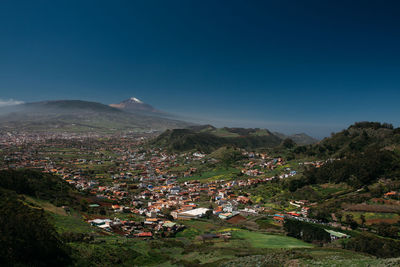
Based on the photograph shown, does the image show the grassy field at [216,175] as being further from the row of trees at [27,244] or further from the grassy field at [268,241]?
the row of trees at [27,244]

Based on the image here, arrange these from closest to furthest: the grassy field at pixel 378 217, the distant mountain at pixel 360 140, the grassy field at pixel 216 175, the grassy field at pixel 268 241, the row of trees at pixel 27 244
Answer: the row of trees at pixel 27 244, the grassy field at pixel 268 241, the grassy field at pixel 378 217, the distant mountain at pixel 360 140, the grassy field at pixel 216 175

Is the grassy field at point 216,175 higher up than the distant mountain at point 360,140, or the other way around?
the distant mountain at point 360,140

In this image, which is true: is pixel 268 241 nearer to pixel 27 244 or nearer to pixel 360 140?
pixel 27 244

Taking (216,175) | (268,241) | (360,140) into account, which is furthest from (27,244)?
(360,140)

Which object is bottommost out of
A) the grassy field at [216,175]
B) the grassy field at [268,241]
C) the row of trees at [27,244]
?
the grassy field at [216,175]

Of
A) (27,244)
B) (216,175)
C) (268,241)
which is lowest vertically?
(216,175)

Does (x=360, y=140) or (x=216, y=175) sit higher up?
(x=360, y=140)

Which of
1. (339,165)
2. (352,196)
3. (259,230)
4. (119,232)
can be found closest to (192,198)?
(259,230)

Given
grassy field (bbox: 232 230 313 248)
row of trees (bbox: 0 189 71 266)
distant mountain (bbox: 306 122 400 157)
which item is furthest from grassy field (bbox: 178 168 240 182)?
row of trees (bbox: 0 189 71 266)

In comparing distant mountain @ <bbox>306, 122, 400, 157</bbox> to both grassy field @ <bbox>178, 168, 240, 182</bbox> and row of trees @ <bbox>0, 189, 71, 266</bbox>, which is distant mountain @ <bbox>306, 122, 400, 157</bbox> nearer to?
grassy field @ <bbox>178, 168, 240, 182</bbox>

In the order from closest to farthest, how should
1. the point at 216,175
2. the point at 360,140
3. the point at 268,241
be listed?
the point at 268,241 < the point at 216,175 < the point at 360,140

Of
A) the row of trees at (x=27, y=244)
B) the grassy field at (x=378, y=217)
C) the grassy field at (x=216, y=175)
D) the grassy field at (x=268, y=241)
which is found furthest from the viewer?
the grassy field at (x=216, y=175)

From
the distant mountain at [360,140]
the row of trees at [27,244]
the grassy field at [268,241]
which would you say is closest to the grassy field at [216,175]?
the distant mountain at [360,140]
